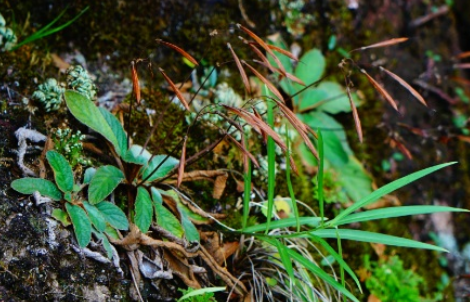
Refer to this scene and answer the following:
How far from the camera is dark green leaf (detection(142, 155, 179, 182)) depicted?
6.59 ft

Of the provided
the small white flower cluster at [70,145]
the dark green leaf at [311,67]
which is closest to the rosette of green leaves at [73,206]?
the small white flower cluster at [70,145]

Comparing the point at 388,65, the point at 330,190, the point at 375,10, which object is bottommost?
the point at 330,190

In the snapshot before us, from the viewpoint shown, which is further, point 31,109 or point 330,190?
point 330,190

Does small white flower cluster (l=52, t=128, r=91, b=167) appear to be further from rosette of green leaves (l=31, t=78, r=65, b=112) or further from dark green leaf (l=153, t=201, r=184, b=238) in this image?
dark green leaf (l=153, t=201, r=184, b=238)

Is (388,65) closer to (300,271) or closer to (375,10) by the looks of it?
(375,10)

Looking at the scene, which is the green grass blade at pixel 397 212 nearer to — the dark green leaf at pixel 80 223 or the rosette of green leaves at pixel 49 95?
the dark green leaf at pixel 80 223

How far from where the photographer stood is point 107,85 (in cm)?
244

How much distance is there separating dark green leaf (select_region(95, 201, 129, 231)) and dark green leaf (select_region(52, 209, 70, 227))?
0.12 m

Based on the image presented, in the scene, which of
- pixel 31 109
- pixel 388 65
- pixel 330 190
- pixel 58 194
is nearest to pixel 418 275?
pixel 330 190

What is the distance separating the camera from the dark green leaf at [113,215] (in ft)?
6.01

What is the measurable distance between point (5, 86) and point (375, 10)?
243 centimetres

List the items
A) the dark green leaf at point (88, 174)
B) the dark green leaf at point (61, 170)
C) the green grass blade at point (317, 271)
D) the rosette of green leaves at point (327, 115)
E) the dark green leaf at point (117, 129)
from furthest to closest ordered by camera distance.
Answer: the rosette of green leaves at point (327, 115) < the dark green leaf at point (117, 129) < the dark green leaf at point (88, 174) < the dark green leaf at point (61, 170) < the green grass blade at point (317, 271)

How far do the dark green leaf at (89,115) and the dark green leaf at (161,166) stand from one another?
128 millimetres

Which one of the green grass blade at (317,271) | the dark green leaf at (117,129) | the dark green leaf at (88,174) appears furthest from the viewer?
the dark green leaf at (117,129)
